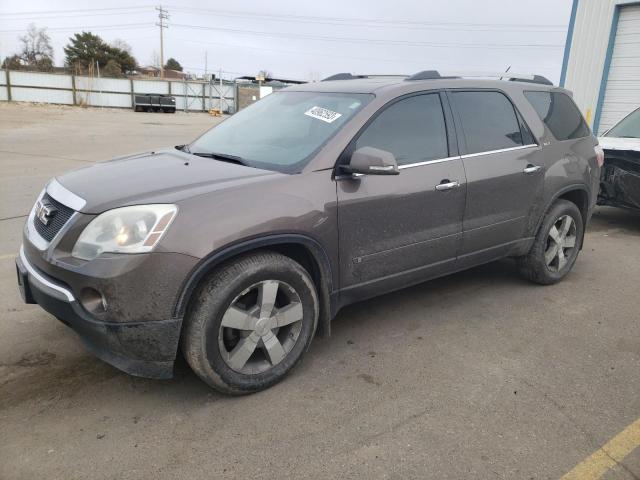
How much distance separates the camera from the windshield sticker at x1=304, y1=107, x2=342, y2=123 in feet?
11.5

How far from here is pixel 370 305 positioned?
434 centimetres

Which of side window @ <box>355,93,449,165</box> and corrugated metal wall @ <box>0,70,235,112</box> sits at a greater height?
side window @ <box>355,93,449,165</box>

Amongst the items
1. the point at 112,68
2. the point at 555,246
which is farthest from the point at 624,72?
the point at 112,68

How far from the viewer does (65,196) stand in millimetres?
2947

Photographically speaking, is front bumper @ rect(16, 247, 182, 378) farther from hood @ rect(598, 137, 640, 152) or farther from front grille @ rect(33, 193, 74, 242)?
hood @ rect(598, 137, 640, 152)

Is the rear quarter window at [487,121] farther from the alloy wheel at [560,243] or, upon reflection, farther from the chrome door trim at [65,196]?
the chrome door trim at [65,196]

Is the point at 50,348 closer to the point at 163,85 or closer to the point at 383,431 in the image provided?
the point at 383,431

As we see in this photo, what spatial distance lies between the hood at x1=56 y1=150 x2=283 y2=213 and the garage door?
11949 mm

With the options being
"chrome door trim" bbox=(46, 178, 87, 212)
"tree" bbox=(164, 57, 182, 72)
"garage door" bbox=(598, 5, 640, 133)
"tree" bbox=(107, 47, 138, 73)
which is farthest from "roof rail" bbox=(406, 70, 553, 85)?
"tree" bbox=(164, 57, 182, 72)

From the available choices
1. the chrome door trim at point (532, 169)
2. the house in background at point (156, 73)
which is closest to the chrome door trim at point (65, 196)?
the chrome door trim at point (532, 169)

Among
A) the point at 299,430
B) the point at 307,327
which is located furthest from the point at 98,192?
the point at 299,430

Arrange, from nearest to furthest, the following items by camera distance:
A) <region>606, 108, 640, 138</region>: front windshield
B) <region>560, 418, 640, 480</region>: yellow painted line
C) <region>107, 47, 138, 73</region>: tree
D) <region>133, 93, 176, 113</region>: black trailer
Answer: <region>560, 418, 640, 480</region>: yellow painted line
<region>606, 108, 640, 138</region>: front windshield
<region>133, 93, 176, 113</region>: black trailer
<region>107, 47, 138, 73</region>: tree

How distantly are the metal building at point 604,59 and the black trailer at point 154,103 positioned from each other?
3326 cm

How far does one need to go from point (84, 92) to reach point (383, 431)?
44.4 metres
